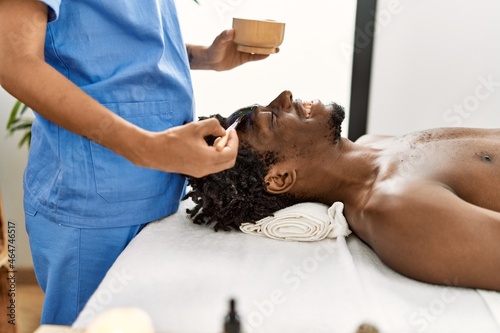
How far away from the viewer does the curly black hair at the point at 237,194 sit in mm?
1733

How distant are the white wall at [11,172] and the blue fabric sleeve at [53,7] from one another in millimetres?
1576

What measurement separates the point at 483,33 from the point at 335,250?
4.83 feet

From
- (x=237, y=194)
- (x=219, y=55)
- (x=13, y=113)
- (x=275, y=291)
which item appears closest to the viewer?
(x=275, y=291)

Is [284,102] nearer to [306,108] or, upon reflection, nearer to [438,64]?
[306,108]

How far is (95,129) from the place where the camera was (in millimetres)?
1208

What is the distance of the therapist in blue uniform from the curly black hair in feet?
0.32

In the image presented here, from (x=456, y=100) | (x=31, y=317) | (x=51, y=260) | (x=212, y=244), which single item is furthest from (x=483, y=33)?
(x=31, y=317)

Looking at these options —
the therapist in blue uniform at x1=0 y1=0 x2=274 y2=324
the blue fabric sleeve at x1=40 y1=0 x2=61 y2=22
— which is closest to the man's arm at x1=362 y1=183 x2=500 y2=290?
the therapist in blue uniform at x1=0 y1=0 x2=274 y2=324

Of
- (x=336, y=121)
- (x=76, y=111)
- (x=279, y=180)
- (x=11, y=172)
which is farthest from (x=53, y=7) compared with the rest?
(x=11, y=172)

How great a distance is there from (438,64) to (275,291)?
5.43ft

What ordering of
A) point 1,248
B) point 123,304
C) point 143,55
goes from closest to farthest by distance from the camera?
point 123,304
point 143,55
point 1,248

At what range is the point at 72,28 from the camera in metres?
1.44

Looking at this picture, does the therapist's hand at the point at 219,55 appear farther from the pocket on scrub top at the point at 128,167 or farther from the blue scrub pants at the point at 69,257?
the blue scrub pants at the point at 69,257

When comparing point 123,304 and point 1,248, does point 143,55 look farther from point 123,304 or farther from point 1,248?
point 1,248
